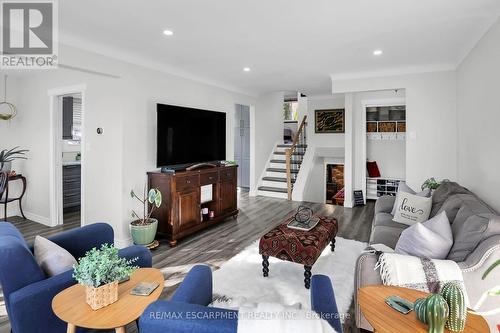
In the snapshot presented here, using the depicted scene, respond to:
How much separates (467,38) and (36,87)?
633cm

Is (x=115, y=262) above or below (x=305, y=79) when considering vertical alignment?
below

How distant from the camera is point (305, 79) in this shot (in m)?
5.39

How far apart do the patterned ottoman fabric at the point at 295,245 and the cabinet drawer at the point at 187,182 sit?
1.64 m

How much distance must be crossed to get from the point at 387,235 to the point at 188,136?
3.06m

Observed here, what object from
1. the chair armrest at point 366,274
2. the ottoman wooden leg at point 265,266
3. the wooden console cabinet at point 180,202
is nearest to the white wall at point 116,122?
the wooden console cabinet at point 180,202

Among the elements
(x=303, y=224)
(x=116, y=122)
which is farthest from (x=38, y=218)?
(x=303, y=224)

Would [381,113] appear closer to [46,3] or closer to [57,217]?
[46,3]

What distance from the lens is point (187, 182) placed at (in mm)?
4191

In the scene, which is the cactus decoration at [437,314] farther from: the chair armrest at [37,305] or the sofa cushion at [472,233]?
the chair armrest at [37,305]

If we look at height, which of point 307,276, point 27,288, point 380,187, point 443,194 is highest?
point 443,194

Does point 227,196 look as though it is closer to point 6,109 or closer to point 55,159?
point 55,159

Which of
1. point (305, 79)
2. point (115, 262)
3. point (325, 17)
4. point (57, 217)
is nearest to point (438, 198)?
point (325, 17)

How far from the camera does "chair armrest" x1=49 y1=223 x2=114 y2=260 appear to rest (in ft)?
7.63

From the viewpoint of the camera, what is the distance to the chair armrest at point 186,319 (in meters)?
0.95
